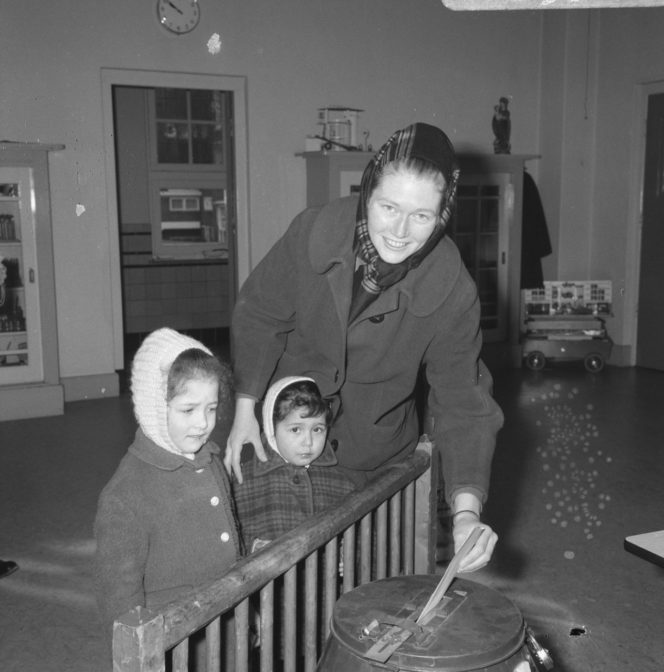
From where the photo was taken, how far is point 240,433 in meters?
1.96

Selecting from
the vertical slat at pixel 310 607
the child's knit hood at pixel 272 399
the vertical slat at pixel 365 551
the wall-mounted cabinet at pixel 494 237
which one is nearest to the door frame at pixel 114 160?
the wall-mounted cabinet at pixel 494 237

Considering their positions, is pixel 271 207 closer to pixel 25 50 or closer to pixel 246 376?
pixel 25 50

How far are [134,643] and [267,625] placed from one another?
0.36 metres

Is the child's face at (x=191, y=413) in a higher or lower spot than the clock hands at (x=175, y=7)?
lower

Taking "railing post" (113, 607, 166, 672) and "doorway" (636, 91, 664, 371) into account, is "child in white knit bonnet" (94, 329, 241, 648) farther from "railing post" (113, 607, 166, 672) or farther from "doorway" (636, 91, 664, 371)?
"doorway" (636, 91, 664, 371)

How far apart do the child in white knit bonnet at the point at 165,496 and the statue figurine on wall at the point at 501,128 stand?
18.6ft

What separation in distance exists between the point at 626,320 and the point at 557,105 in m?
1.85

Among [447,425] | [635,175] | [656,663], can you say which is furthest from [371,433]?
[635,175]

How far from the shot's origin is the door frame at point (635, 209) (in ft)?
22.0

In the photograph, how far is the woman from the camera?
1.57 metres

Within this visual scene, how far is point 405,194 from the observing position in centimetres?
154

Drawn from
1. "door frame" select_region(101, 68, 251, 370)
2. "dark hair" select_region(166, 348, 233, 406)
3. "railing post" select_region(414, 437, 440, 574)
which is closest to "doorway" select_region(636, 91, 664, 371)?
"door frame" select_region(101, 68, 251, 370)

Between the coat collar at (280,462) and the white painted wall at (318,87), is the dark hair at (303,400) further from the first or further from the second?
the white painted wall at (318,87)

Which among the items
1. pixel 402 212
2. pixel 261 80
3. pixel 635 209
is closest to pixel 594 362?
pixel 635 209
